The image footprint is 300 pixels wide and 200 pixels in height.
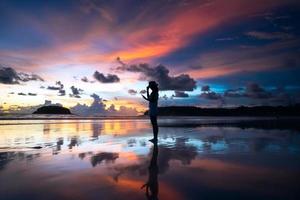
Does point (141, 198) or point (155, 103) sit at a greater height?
point (155, 103)

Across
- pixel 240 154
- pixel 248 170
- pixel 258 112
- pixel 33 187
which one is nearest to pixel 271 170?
→ pixel 248 170

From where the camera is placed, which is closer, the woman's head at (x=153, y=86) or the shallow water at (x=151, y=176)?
the shallow water at (x=151, y=176)

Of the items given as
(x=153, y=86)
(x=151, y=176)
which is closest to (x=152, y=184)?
(x=151, y=176)

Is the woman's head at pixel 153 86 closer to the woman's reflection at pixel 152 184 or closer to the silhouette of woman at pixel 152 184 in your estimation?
the woman's reflection at pixel 152 184

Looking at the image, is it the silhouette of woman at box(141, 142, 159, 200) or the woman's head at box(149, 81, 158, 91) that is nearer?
the silhouette of woman at box(141, 142, 159, 200)

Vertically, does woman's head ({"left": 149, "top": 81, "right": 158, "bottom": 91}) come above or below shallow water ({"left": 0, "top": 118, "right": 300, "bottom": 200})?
above

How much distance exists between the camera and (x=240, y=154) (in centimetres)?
950

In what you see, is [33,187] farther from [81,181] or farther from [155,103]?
[155,103]

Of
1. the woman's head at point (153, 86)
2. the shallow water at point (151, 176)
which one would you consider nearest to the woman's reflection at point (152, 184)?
the shallow water at point (151, 176)

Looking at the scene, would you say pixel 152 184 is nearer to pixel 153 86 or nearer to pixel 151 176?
pixel 151 176

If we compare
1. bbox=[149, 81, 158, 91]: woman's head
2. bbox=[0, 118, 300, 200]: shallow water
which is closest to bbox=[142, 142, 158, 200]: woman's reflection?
bbox=[0, 118, 300, 200]: shallow water

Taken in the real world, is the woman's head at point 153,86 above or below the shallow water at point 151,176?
above

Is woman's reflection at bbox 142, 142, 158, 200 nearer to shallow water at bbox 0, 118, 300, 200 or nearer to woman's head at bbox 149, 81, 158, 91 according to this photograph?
shallow water at bbox 0, 118, 300, 200

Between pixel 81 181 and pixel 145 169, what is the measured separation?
1811 mm
